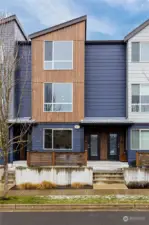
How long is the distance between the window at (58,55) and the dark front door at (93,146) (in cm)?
533

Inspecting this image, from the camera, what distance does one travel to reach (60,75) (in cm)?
1605

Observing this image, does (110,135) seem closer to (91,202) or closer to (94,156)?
(94,156)

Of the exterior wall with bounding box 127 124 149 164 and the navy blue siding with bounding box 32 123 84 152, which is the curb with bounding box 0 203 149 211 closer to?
the exterior wall with bounding box 127 124 149 164

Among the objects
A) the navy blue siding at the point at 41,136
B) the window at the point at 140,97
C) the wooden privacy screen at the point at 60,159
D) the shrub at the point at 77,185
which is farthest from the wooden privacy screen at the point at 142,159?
the navy blue siding at the point at 41,136

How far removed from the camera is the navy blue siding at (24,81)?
54.0ft

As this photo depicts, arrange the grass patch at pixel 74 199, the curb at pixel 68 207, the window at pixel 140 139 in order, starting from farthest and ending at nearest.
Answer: the window at pixel 140 139
the grass patch at pixel 74 199
the curb at pixel 68 207

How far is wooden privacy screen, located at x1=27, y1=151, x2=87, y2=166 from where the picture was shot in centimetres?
1329

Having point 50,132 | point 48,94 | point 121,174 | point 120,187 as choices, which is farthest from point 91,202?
point 48,94

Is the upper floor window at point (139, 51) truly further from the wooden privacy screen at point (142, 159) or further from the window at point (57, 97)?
the wooden privacy screen at point (142, 159)

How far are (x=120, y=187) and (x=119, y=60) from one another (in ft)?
30.3

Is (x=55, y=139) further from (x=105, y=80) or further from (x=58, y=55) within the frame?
(x=58, y=55)

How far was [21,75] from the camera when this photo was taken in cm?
1658

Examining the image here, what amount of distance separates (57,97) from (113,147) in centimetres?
553

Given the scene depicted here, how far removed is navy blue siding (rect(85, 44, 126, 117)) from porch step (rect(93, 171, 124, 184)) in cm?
521
